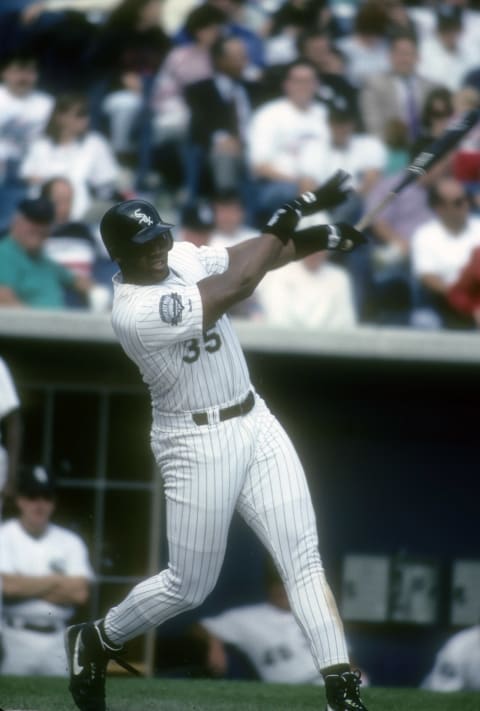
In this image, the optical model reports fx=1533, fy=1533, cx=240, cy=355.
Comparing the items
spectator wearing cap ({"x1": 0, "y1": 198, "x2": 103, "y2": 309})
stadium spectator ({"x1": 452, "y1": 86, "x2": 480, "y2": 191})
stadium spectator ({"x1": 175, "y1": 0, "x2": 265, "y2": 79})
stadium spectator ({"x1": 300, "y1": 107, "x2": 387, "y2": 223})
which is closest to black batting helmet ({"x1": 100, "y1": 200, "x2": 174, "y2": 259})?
spectator wearing cap ({"x1": 0, "y1": 198, "x2": 103, "y2": 309})

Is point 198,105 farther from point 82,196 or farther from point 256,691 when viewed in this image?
point 256,691

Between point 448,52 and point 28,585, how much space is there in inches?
197

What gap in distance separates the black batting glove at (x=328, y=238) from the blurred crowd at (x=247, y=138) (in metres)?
2.87

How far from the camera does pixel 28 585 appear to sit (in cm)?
731

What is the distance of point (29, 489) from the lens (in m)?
7.27

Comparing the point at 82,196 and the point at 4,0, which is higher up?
the point at 4,0

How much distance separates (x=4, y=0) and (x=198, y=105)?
73.4 inches

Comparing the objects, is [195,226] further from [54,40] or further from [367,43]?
[367,43]

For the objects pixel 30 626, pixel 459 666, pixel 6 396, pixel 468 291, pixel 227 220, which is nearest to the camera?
pixel 6 396

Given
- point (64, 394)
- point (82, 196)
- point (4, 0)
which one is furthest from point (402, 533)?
point (4, 0)

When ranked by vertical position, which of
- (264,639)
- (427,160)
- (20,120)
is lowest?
(264,639)

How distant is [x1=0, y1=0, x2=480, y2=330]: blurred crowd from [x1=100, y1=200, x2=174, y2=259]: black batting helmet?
2.97 meters

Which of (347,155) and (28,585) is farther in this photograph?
(347,155)

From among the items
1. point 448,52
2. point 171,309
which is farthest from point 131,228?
point 448,52
